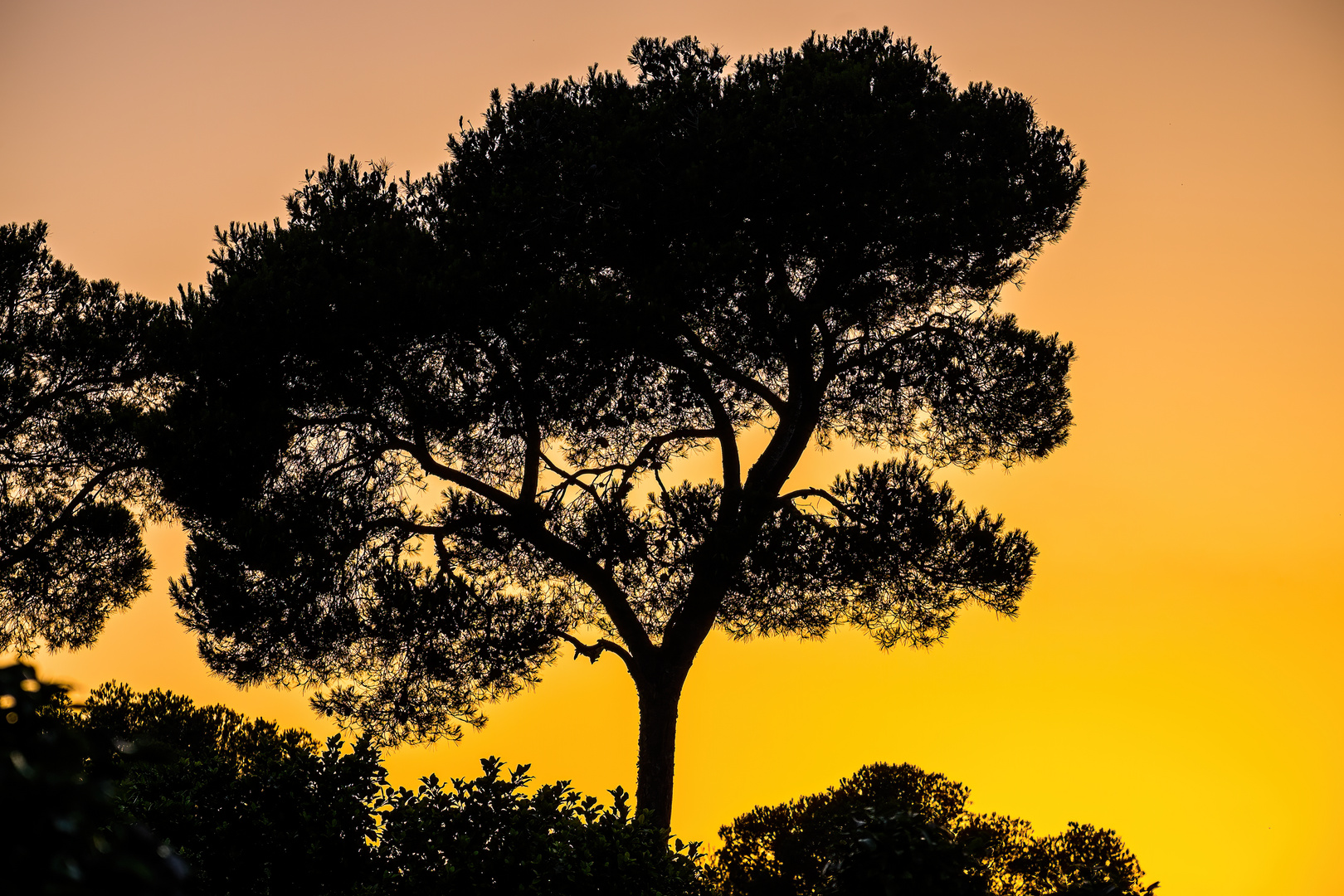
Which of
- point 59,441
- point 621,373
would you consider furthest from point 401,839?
point 59,441

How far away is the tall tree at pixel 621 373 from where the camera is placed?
8453 mm

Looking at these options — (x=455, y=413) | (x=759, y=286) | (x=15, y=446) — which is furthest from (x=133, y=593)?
(x=759, y=286)

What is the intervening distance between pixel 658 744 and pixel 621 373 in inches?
134

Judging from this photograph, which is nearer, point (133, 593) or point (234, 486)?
point (234, 486)

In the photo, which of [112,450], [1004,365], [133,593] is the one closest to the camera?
[1004,365]

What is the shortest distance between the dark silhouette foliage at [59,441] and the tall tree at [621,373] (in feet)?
10.7

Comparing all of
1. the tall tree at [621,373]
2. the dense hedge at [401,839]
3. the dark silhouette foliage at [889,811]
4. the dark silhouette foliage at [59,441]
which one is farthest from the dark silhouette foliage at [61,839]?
the dark silhouette foliage at [59,441]

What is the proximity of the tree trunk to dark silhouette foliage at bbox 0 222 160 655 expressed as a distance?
20.9 feet

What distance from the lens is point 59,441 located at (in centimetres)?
1191

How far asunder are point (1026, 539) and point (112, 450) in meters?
9.42

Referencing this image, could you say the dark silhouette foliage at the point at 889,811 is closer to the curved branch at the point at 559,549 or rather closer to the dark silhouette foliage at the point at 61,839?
the curved branch at the point at 559,549

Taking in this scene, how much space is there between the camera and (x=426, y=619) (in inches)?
354

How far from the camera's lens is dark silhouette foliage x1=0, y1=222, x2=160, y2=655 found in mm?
11547

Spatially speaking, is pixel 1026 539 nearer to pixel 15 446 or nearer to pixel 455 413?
pixel 455 413
